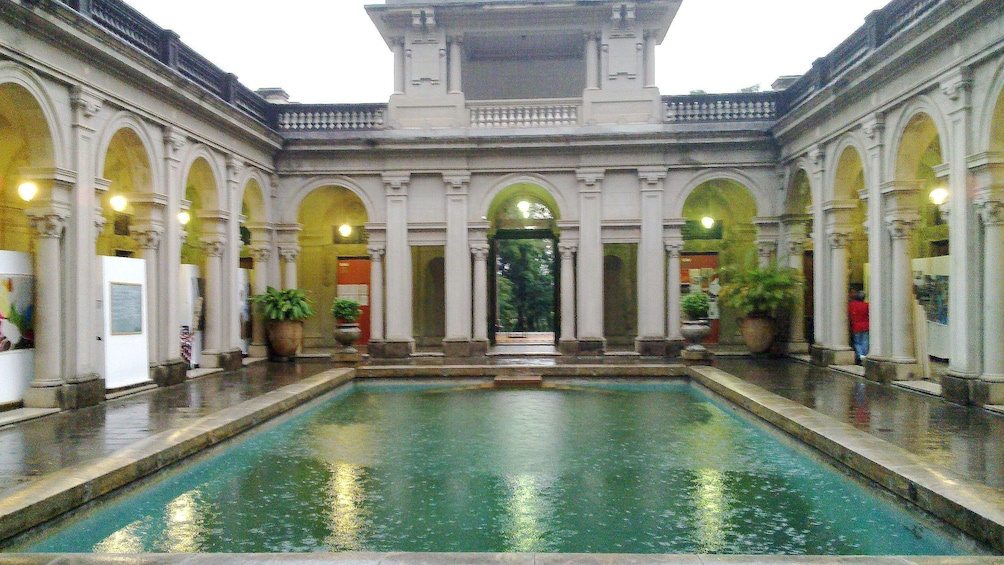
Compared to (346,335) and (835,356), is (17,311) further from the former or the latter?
(835,356)

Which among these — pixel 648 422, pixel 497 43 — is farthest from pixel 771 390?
pixel 497 43

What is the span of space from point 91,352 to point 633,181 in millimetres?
12772

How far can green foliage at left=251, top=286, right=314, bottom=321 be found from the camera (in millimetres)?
17281

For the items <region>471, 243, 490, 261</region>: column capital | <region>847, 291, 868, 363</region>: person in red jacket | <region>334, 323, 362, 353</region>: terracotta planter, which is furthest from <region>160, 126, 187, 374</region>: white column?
<region>847, 291, 868, 363</region>: person in red jacket

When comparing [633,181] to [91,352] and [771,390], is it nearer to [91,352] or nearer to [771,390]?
[771,390]

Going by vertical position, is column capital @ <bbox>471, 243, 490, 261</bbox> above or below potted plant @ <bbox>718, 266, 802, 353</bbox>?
above

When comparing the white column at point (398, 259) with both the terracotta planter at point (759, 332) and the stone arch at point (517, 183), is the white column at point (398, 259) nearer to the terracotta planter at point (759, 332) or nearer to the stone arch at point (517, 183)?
the stone arch at point (517, 183)

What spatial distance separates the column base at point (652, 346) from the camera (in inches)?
718

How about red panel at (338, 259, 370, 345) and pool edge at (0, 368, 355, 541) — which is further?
red panel at (338, 259, 370, 345)

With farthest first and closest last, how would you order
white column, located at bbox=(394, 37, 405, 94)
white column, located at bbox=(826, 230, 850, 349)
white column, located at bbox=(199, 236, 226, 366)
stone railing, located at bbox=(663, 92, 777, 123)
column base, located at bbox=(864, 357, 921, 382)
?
white column, located at bbox=(394, 37, 405, 94) < stone railing, located at bbox=(663, 92, 777, 123) < white column, located at bbox=(199, 236, 226, 366) < white column, located at bbox=(826, 230, 850, 349) < column base, located at bbox=(864, 357, 921, 382)

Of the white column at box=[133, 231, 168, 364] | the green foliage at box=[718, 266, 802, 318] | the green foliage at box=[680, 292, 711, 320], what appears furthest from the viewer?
the green foliage at box=[718, 266, 802, 318]

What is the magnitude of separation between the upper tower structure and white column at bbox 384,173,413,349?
1.65m

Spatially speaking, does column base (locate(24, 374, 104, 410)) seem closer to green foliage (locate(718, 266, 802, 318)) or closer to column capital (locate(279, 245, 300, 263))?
column capital (locate(279, 245, 300, 263))

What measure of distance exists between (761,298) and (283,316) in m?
11.3
